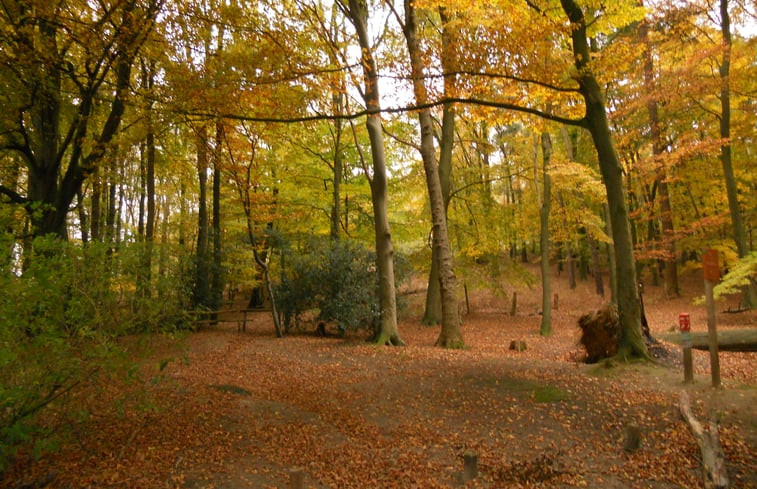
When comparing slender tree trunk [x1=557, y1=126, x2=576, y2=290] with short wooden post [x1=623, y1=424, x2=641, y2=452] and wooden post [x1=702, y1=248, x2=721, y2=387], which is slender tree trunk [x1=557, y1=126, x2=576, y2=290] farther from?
short wooden post [x1=623, y1=424, x2=641, y2=452]

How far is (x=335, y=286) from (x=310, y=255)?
144 centimetres

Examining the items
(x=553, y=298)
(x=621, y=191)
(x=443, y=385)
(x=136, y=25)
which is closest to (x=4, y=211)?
(x=136, y=25)

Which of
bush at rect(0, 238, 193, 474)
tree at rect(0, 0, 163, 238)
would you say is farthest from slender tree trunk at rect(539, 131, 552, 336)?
bush at rect(0, 238, 193, 474)

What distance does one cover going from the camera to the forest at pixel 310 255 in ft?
14.2

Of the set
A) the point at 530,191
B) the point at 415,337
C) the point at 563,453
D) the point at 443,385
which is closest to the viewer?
the point at 563,453

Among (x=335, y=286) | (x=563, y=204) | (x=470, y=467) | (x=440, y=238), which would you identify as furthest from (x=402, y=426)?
(x=563, y=204)

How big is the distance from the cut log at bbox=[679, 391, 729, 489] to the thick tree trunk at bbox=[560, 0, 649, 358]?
2.42 metres

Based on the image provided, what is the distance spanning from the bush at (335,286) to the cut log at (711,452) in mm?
8571

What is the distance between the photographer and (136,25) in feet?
24.9

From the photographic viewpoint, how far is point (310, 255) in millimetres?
13781

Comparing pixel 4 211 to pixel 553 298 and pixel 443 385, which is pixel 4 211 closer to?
pixel 443 385

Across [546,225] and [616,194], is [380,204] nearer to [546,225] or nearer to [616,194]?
[616,194]

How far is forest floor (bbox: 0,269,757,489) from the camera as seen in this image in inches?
173

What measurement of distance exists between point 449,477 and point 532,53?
6578mm
